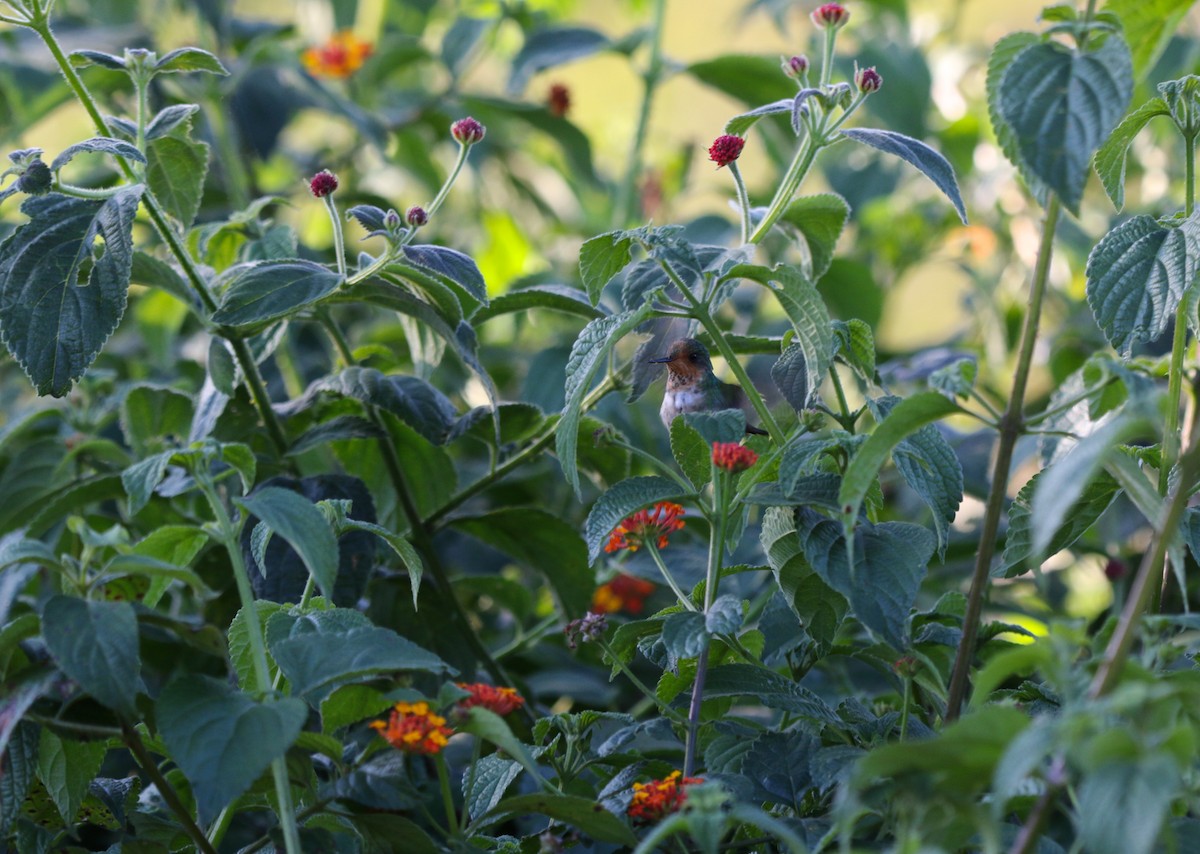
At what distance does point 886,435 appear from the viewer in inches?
18.3

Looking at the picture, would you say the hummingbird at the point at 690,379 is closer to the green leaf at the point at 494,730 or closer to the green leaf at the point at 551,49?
the green leaf at the point at 494,730

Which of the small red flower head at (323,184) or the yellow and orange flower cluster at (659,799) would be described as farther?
the small red flower head at (323,184)

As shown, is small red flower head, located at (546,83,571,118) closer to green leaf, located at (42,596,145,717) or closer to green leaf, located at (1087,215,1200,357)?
green leaf, located at (1087,215,1200,357)

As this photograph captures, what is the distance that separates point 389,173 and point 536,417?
1.19 meters

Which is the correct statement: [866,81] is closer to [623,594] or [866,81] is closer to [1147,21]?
[1147,21]

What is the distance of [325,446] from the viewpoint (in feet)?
2.99

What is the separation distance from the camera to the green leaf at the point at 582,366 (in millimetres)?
549

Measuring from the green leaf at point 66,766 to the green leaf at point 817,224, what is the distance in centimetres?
45

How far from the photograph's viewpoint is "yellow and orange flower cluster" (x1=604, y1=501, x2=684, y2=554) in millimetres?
606

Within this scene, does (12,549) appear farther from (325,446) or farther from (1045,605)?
(1045,605)

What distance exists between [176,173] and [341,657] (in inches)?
15.3

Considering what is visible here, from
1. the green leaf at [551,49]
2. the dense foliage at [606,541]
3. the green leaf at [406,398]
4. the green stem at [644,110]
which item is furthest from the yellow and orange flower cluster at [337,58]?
the green leaf at [406,398]

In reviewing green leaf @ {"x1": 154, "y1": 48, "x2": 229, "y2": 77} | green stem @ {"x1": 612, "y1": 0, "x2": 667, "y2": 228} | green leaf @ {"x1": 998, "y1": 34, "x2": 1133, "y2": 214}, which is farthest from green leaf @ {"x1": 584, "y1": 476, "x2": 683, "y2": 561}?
green stem @ {"x1": 612, "y1": 0, "x2": 667, "y2": 228}

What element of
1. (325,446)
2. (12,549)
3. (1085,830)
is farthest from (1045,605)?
(12,549)
